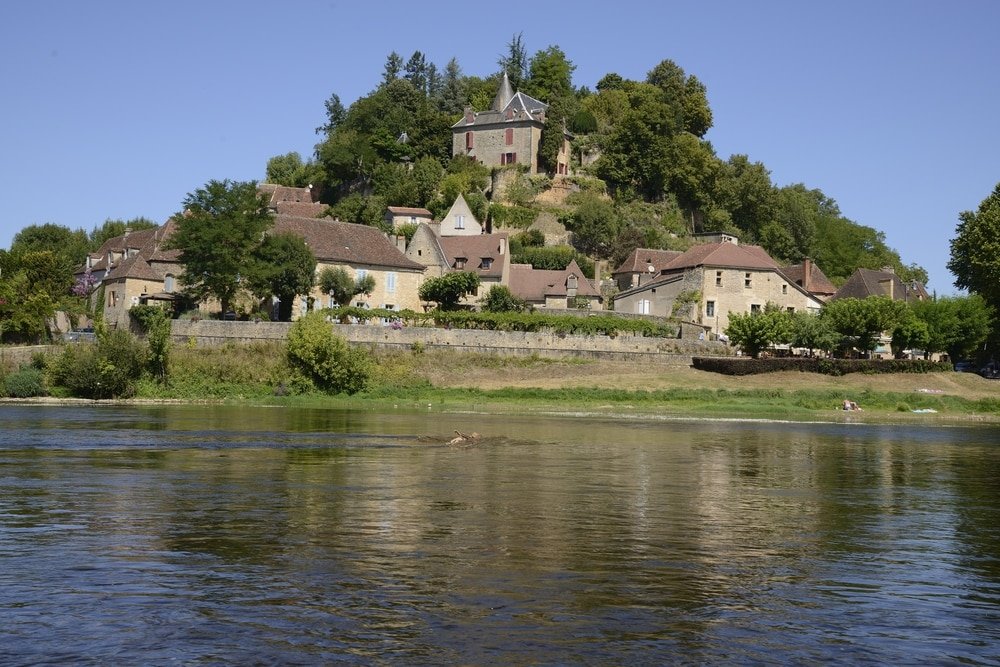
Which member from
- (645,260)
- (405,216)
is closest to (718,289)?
(645,260)

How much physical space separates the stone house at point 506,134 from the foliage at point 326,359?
48485mm

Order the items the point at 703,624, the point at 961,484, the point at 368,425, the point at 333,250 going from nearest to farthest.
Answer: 1. the point at 703,624
2. the point at 961,484
3. the point at 368,425
4. the point at 333,250

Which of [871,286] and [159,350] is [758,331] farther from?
[159,350]

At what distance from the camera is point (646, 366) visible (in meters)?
66.2

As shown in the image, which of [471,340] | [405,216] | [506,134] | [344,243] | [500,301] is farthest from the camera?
[506,134]

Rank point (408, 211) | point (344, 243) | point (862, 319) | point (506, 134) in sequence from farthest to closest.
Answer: point (506, 134), point (408, 211), point (344, 243), point (862, 319)

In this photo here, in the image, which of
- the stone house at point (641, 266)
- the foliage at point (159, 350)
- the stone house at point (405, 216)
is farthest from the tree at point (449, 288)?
the foliage at point (159, 350)

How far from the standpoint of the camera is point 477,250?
285ft

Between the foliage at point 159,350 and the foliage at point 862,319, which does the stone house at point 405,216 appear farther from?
the foliage at point 862,319

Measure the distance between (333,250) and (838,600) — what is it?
63.5 meters

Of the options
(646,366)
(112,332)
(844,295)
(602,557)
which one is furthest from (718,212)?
(602,557)

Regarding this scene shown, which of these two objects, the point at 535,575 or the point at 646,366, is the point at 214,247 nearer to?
the point at 646,366

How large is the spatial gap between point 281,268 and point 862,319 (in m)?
37.1

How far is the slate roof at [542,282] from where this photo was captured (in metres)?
83.8
